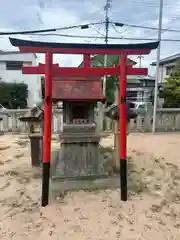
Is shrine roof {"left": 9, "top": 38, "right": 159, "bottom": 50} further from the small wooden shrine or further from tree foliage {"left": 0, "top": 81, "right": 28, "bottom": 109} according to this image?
tree foliage {"left": 0, "top": 81, "right": 28, "bottom": 109}

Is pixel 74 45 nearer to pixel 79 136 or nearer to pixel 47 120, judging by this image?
pixel 47 120

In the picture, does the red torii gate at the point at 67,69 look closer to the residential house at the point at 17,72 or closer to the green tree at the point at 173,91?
the green tree at the point at 173,91

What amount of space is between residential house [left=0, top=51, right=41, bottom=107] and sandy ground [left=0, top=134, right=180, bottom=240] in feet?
43.1

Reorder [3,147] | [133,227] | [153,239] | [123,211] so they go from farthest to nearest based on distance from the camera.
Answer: [3,147] → [123,211] → [133,227] → [153,239]

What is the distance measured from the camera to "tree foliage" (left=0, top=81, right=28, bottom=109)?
1563 cm

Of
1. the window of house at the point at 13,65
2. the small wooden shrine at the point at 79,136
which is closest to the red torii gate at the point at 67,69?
the small wooden shrine at the point at 79,136

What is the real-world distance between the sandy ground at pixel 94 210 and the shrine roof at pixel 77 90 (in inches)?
62.7

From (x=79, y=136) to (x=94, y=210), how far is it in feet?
4.30

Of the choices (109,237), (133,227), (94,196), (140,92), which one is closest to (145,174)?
(94,196)

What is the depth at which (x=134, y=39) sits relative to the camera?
11.5m

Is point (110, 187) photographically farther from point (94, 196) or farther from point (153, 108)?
point (153, 108)

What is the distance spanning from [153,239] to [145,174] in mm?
1967

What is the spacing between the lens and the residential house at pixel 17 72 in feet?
55.8

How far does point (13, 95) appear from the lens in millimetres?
16062
